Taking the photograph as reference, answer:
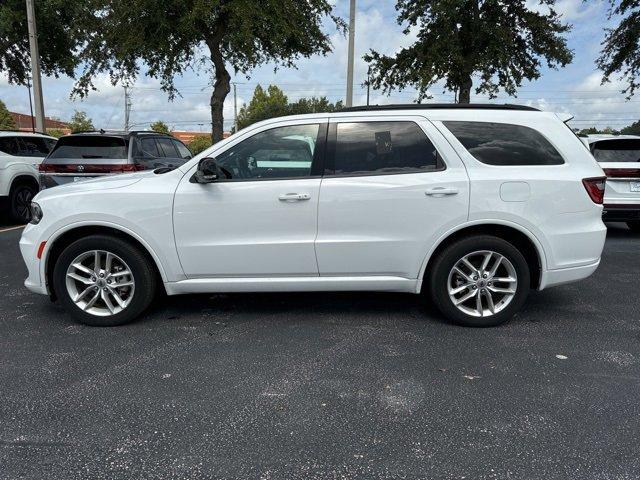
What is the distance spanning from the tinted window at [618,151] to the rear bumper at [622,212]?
749 millimetres

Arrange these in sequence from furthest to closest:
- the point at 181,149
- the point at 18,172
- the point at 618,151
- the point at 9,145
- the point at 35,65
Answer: the point at 35,65 → the point at 181,149 → the point at 9,145 → the point at 18,172 → the point at 618,151

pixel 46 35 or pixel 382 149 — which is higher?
pixel 46 35

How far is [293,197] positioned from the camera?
13.0 feet

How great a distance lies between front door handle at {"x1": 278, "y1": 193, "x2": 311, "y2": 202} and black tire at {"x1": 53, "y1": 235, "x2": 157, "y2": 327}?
124cm

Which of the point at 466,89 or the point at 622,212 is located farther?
the point at 466,89

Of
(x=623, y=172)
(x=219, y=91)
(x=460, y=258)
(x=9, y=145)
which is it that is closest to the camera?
(x=460, y=258)

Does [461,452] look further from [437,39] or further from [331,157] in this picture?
[437,39]

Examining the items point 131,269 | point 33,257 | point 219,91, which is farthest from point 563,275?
point 219,91

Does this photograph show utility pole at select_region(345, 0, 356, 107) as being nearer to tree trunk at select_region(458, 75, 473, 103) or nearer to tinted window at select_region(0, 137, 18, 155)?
tree trunk at select_region(458, 75, 473, 103)

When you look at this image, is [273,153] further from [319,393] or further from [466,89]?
[466,89]

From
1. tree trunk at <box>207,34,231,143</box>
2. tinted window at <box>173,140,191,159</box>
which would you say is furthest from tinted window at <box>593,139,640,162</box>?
tree trunk at <box>207,34,231,143</box>

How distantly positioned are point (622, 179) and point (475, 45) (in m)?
11.4

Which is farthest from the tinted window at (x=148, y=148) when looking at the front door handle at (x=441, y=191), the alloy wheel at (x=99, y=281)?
the front door handle at (x=441, y=191)

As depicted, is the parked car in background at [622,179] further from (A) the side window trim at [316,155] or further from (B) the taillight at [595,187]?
(A) the side window trim at [316,155]
